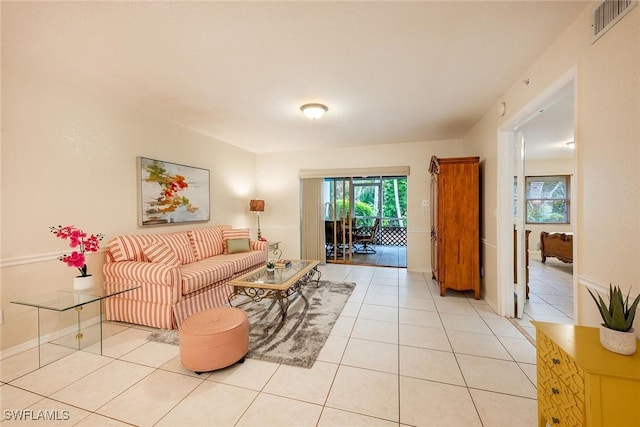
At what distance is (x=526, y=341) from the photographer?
7.80ft

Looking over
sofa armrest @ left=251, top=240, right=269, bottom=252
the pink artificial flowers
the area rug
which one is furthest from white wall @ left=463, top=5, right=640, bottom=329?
the pink artificial flowers

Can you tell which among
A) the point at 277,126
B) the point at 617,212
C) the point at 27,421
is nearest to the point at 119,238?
the point at 27,421

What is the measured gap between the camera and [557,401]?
4.04ft

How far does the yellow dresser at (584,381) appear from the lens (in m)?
0.99

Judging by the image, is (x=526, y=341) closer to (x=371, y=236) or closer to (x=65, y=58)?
(x=371, y=236)

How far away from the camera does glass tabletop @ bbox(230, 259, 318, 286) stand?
283 cm

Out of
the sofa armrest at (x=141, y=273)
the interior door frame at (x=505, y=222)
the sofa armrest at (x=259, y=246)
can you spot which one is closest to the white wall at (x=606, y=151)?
the interior door frame at (x=505, y=222)

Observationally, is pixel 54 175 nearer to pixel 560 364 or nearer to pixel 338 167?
pixel 560 364

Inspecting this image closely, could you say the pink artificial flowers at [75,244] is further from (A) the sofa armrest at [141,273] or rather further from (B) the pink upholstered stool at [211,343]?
(B) the pink upholstered stool at [211,343]

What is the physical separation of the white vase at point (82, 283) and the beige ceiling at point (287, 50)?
1940 millimetres

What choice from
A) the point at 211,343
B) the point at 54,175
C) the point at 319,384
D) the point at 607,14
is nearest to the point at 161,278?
the point at 211,343

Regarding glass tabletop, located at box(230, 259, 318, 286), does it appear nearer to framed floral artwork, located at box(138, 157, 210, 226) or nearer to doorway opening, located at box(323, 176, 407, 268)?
framed floral artwork, located at box(138, 157, 210, 226)

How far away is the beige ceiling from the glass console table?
2.05 m

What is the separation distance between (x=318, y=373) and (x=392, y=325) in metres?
1.11
